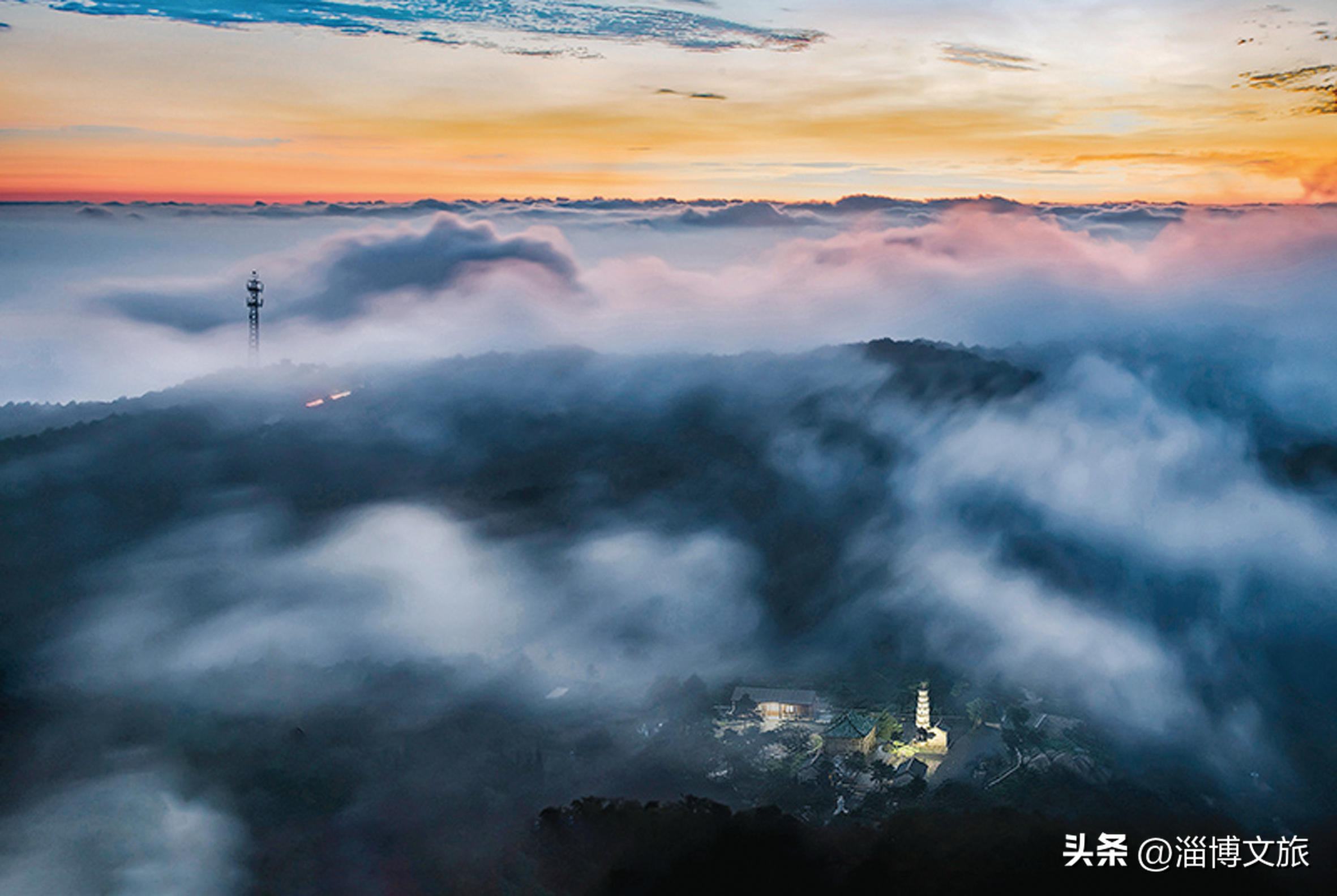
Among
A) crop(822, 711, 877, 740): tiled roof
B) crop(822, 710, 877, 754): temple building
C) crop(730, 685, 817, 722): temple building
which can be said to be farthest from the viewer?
crop(730, 685, 817, 722): temple building

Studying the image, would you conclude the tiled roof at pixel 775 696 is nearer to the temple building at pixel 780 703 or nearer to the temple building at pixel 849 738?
the temple building at pixel 780 703

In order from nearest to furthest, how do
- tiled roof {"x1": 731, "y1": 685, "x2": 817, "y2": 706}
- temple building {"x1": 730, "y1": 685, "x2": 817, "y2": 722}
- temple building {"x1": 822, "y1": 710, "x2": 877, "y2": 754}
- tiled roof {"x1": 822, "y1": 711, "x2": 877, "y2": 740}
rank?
1. temple building {"x1": 822, "y1": 710, "x2": 877, "y2": 754}
2. tiled roof {"x1": 822, "y1": 711, "x2": 877, "y2": 740}
3. temple building {"x1": 730, "y1": 685, "x2": 817, "y2": 722}
4. tiled roof {"x1": 731, "y1": 685, "x2": 817, "y2": 706}

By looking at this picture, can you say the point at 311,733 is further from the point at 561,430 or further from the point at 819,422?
the point at 819,422

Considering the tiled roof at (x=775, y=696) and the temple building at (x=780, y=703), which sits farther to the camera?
the tiled roof at (x=775, y=696)

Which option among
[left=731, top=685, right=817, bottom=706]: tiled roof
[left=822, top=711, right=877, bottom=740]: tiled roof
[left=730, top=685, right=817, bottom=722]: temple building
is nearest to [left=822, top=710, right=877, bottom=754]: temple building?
[left=822, top=711, right=877, bottom=740]: tiled roof

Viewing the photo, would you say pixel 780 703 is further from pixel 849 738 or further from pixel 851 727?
pixel 849 738

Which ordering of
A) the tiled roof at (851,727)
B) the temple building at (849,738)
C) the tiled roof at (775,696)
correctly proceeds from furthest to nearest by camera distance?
1. the tiled roof at (775,696)
2. the tiled roof at (851,727)
3. the temple building at (849,738)

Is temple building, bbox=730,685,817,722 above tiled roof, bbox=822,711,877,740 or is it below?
below

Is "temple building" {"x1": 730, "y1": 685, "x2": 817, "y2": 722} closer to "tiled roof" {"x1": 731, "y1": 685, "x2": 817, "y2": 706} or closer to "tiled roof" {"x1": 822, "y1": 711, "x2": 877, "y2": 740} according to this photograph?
"tiled roof" {"x1": 731, "y1": 685, "x2": 817, "y2": 706}

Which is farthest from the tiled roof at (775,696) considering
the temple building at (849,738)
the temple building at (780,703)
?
the temple building at (849,738)

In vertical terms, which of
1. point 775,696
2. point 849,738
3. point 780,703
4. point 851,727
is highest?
point 851,727

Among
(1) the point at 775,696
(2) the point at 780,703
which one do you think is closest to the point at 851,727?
(2) the point at 780,703
